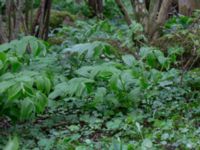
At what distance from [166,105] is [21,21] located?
1.82m

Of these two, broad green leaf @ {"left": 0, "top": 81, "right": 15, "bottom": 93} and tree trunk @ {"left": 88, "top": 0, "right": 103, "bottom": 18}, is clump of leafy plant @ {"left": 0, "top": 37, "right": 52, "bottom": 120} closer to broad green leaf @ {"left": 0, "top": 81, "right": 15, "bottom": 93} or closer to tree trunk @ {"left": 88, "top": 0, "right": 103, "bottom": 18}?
broad green leaf @ {"left": 0, "top": 81, "right": 15, "bottom": 93}

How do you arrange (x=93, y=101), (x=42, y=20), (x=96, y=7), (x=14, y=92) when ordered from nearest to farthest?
(x=14, y=92)
(x=93, y=101)
(x=42, y=20)
(x=96, y=7)

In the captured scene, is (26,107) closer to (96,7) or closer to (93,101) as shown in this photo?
(93,101)

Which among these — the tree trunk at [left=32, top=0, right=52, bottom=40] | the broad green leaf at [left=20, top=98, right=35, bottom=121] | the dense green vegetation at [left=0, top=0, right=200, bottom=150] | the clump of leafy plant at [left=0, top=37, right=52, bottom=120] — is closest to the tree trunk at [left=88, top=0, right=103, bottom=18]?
the tree trunk at [left=32, top=0, right=52, bottom=40]

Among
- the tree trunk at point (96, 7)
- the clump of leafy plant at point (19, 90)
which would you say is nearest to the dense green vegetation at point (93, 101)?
the clump of leafy plant at point (19, 90)

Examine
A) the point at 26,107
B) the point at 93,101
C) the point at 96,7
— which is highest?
the point at 26,107

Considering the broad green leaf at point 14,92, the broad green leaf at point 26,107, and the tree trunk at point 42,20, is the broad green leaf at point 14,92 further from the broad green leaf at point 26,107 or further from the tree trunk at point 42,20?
→ the tree trunk at point 42,20

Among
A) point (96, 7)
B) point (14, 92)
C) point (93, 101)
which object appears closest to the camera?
point (14, 92)

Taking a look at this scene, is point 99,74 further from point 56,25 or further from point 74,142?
point 56,25

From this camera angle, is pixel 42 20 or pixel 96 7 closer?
pixel 42 20

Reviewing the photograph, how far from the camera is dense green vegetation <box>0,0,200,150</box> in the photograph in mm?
2785

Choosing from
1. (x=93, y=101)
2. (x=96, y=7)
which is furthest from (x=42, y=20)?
(x=96, y=7)

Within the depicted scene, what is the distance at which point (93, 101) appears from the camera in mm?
3439

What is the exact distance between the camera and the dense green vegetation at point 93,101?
9.14 ft
